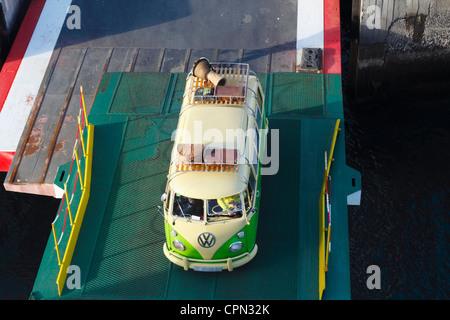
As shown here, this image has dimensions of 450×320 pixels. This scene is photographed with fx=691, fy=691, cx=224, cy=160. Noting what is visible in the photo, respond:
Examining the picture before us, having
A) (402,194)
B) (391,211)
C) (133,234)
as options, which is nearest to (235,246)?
(133,234)

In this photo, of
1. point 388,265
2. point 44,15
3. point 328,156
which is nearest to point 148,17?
point 44,15

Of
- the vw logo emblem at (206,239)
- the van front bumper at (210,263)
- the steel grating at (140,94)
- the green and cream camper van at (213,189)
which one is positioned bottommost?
the van front bumper at (210,263)

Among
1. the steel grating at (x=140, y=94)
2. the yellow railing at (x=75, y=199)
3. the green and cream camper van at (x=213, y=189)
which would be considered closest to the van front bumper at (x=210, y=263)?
the green and cream camper van at (x=213, y=189)

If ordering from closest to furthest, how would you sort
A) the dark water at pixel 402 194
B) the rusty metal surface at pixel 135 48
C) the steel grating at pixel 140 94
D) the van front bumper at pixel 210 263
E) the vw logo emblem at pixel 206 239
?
1. the vw logo emblem at pixel 206 239
2. the van front bumper at pixel 210 263
3. the dark water at pixel 402 194
4. the steel grating at pixel 140 94
5. the rusty metal surface at pixel 135 48

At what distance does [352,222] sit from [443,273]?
3.32m

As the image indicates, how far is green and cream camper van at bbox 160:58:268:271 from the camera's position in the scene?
644 inches

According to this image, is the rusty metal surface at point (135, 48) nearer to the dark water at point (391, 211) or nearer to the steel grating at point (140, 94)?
the steel grating at point (140, 94)

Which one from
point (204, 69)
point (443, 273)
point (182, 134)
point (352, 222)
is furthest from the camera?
point (352, 222)

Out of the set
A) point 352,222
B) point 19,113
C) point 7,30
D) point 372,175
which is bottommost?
point 352,222

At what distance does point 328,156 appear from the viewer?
1992cm

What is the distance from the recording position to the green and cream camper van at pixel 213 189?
16359 mm

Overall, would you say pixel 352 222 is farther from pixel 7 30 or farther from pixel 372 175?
pixel 7 30

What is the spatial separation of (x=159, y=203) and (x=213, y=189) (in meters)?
3.07

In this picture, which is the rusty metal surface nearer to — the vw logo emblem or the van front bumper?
the van front bumper
